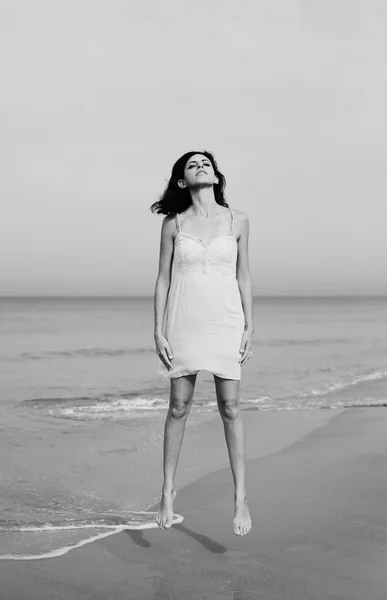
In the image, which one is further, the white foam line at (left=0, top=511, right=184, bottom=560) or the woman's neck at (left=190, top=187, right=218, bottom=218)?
the woman's neck at (left=190, top=187, right=218, bottom=218)

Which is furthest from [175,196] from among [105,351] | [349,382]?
[105,351]

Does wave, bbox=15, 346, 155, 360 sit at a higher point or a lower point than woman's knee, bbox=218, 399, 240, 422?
lower

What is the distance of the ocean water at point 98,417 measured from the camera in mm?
4680

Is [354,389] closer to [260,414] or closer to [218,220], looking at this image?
[260,414]

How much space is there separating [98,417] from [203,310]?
570 centimetres

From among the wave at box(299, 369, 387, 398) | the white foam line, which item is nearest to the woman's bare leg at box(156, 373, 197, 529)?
the white foam line

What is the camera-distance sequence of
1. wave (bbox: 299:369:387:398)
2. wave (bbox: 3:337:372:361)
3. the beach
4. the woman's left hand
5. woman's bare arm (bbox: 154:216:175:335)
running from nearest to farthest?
the beach, the woman's left hand, woman's bare arm (bbox: 154:216:175:335), wave (bbox: 299:369:387:398), wave (bbox: 3:337:372:361)

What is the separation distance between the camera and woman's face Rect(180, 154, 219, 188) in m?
4.35

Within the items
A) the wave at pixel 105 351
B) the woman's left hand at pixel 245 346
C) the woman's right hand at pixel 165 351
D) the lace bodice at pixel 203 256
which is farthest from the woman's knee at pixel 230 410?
the wave at pixel 105 351

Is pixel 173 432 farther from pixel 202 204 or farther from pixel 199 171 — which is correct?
pixel 199 171

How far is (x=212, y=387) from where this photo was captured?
12.3 meters

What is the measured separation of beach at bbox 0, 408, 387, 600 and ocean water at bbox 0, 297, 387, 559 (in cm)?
33

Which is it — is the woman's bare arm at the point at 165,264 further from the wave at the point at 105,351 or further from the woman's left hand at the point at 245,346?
the wave at the point at 105,351

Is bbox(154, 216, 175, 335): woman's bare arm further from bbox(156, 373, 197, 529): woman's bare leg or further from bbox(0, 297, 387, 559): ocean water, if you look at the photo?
bbox(0, 297, 387, 559): ocean water
